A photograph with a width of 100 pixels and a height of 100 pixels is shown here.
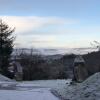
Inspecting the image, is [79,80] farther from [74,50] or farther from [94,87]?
[74,50]

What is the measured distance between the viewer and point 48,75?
47906 millimetres

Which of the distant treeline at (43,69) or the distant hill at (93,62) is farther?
the distant treeline at (43,69)

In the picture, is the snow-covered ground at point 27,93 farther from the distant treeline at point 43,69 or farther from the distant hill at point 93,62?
the distant treeline at point 43,69

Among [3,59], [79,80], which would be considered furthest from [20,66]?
[79,80]

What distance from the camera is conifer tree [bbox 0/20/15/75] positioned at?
52531mm

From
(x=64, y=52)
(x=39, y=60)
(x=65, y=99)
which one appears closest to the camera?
(x=65, y=99)

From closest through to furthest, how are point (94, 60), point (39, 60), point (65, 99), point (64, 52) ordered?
1. point (65, 99)
2. point (94, 60)
3. point (39, 60)
4. point (64, 52)

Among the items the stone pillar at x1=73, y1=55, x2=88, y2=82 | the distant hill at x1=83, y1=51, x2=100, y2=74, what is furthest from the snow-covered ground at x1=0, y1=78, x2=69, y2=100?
the distant hill at x1=83, y1=51, x2=100, y2=74

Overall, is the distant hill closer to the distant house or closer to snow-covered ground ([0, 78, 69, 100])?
the distant house

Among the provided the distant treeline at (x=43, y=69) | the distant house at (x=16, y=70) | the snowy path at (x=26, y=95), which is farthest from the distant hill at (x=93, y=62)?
the snowy path at (x=26, y=95)

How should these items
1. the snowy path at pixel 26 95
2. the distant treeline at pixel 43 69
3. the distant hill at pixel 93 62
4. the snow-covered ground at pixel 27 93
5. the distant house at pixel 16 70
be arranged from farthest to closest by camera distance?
the distant treeline at pixel 43 69
the distant house at pixel 16 70
the distant hill at pixel 93 62
the snow-covered ground at pixel 27 93
the snowy path at pixel 26 95

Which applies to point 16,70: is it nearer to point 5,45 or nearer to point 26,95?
point 5,45

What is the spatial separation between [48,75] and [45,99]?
Result: 97.6ft

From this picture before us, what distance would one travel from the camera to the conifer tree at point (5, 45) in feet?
172
